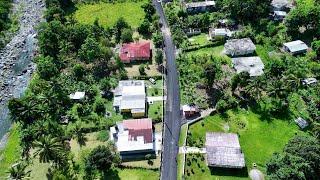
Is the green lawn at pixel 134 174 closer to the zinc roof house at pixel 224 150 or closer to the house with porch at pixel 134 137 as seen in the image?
the house with porch at pixel 134 137

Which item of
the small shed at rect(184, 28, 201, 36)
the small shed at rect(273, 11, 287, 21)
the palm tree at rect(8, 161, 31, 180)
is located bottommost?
the palm tree at rect(8, 161, 31, 180)

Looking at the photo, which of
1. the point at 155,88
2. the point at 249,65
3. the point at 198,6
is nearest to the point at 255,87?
the point at 249,65

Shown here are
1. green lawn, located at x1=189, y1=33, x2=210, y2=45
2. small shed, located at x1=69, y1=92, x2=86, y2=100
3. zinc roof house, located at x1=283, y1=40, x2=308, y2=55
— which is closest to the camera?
small shed, located at x1=69, y1=92, x2=86, y2=100

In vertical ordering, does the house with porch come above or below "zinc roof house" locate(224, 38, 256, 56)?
below

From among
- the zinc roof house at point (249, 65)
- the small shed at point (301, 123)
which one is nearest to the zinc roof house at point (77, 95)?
the zinc roof house at point (249, 65)

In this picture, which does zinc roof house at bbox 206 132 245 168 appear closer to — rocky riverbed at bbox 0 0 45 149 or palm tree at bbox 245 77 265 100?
palm tree at bbox 245 77 265 100

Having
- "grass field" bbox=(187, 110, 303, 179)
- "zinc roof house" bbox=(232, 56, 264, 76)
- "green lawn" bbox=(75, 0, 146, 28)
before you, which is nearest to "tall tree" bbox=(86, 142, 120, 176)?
"grass field" bbox=(187, 110, 303, 179)

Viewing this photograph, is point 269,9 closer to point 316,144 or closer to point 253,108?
point 253,108
